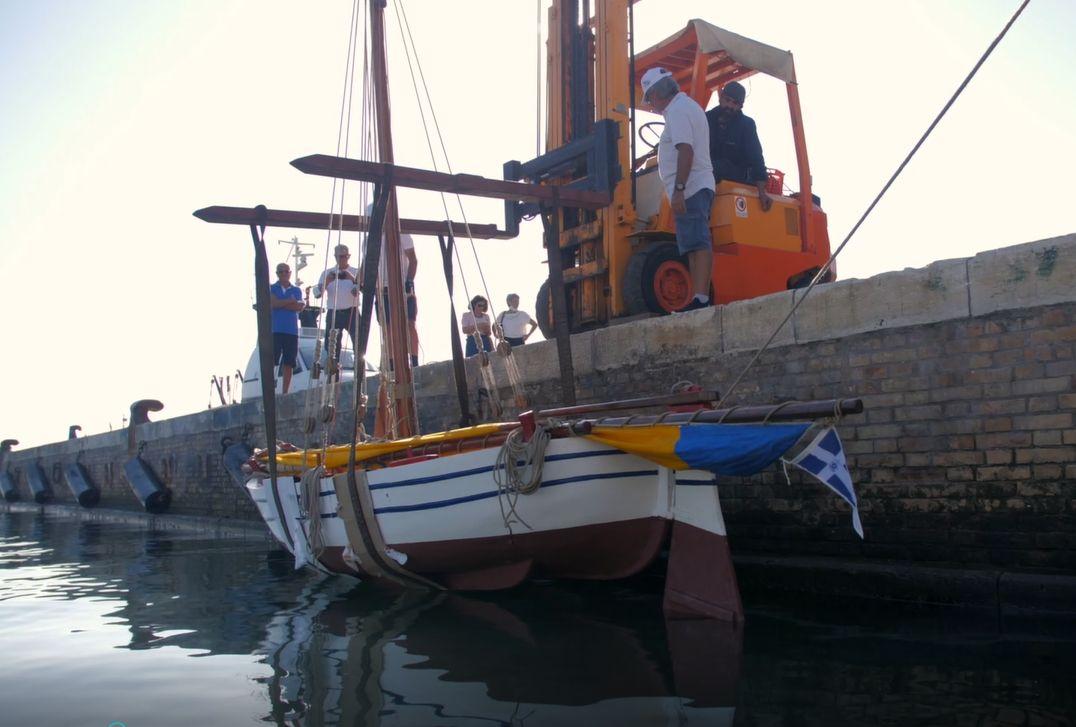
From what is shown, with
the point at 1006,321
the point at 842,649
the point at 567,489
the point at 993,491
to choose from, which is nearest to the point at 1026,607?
the point at 993,491

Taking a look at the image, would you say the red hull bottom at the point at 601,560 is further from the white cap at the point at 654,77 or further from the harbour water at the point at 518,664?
the white cap at the point at 654,77

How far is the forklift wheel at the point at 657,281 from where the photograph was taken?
8.08 metres

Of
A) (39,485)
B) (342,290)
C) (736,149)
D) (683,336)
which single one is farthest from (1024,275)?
(39,485)

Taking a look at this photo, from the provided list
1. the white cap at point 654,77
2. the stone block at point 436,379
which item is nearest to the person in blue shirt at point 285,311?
the stone block at point 436,379

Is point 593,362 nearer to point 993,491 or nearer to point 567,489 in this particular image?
point 567,489

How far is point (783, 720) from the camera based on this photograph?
346 cm

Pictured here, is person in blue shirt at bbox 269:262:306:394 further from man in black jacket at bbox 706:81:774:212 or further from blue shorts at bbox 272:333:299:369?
man in black jacket at bbox 706:81:774:212

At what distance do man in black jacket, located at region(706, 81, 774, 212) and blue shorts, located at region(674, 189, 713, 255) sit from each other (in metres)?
0.97

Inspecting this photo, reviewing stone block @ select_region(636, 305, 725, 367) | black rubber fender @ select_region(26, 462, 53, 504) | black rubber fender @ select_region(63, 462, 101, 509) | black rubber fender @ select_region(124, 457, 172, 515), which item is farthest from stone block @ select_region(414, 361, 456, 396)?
black rubber fender @ select_region(26, 462, 53, 504)

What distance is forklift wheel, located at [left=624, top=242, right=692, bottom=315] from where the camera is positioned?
8.08 meters

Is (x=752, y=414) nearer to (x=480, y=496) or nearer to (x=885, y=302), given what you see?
(x=885, y=302)

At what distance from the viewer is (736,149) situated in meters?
8.41

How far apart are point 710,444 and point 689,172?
131 inches

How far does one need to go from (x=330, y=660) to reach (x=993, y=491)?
11.8 ft
